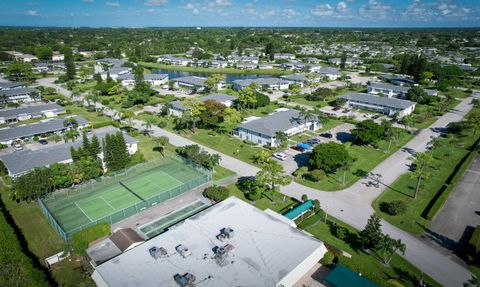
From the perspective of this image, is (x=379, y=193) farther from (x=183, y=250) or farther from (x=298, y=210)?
(x=183, y=250)

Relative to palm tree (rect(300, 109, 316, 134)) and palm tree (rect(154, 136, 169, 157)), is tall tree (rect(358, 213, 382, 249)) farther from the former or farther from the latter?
palm tree (rect(154, 136, 169, 157))

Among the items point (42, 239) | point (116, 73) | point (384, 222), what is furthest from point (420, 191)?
point (116, 73)

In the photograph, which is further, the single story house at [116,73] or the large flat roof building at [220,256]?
the single story house at [116,73]

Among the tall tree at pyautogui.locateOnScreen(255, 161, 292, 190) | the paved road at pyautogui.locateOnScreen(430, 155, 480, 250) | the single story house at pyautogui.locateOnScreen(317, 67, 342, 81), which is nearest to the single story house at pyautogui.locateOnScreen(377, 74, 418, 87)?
the single story house at pyautogui.locateOnScreen(317, 67, 342, 81)

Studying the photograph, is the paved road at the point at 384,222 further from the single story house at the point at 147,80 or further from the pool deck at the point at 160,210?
the single story house at the point at 147,80

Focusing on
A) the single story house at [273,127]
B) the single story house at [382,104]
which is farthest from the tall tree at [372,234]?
the single story house at [382,104]

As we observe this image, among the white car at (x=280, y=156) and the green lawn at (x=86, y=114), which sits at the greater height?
the green lawn at (x=86, y=114)
